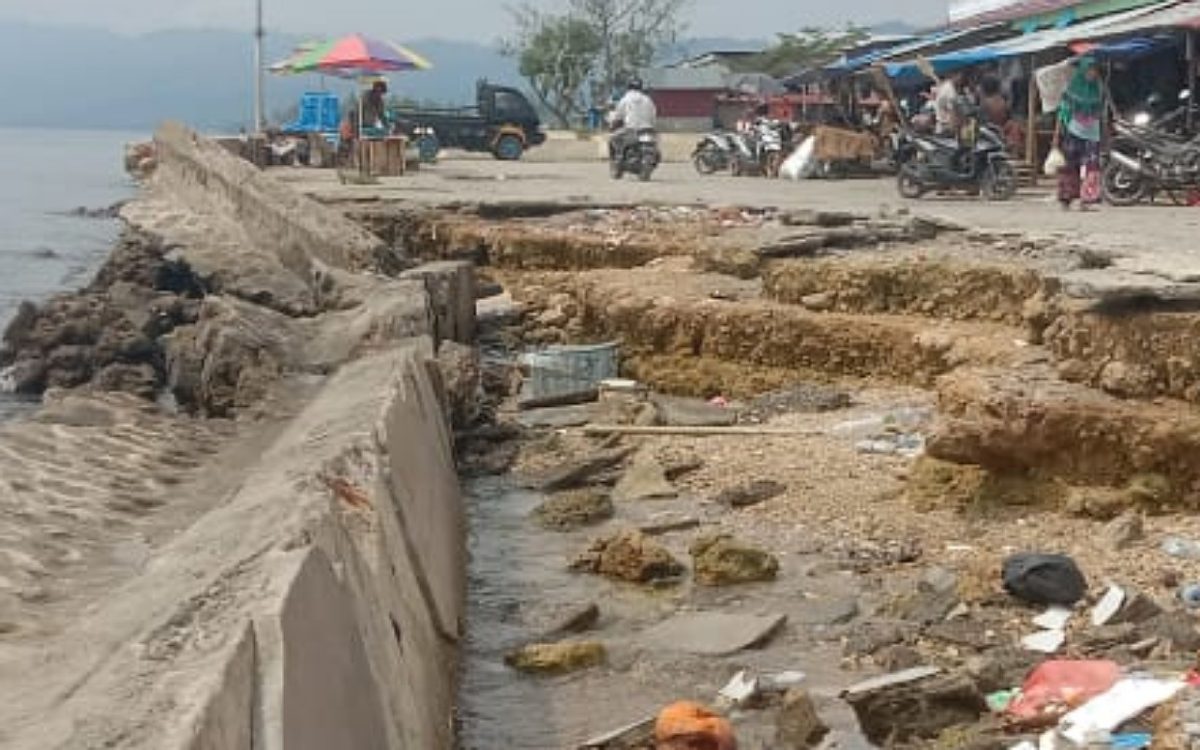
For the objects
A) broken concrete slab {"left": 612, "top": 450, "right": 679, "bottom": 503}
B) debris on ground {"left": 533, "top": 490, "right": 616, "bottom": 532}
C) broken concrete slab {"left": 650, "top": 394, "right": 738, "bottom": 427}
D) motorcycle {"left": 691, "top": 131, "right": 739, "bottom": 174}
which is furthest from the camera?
motorcycle {"left": 691, "top": 131, "right": 739, "bottom": 174}

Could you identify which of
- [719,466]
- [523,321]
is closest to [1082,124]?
[523,321]

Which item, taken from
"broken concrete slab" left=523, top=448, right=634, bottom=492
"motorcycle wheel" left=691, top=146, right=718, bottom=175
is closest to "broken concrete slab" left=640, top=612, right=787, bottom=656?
"broken concrete slab" left=523, top=448, right=634, bottom=492

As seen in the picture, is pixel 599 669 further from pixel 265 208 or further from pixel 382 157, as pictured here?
pixel 382 157

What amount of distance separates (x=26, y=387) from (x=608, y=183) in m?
10.1

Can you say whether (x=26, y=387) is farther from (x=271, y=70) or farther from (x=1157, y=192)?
(x=271, y=70)

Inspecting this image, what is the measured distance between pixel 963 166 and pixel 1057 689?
44.1 feet

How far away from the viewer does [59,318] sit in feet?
50.1

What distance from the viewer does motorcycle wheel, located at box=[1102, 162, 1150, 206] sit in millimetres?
16062

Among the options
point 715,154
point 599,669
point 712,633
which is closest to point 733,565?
point 712,633

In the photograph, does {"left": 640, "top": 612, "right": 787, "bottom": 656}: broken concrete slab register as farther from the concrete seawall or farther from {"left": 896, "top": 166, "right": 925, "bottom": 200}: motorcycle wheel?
{"left": 896, "top": 166, "right": 925, "bottom": 200}: motorcycle wheel

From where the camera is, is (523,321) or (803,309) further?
(523,321)

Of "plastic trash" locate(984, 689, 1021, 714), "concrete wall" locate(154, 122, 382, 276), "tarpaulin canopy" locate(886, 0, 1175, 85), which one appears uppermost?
"tarpaulin canopy" locate(886, 0, 1175, 85)

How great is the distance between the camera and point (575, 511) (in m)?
8.26

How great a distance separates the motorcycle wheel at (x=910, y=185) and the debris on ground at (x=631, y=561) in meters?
11.7
